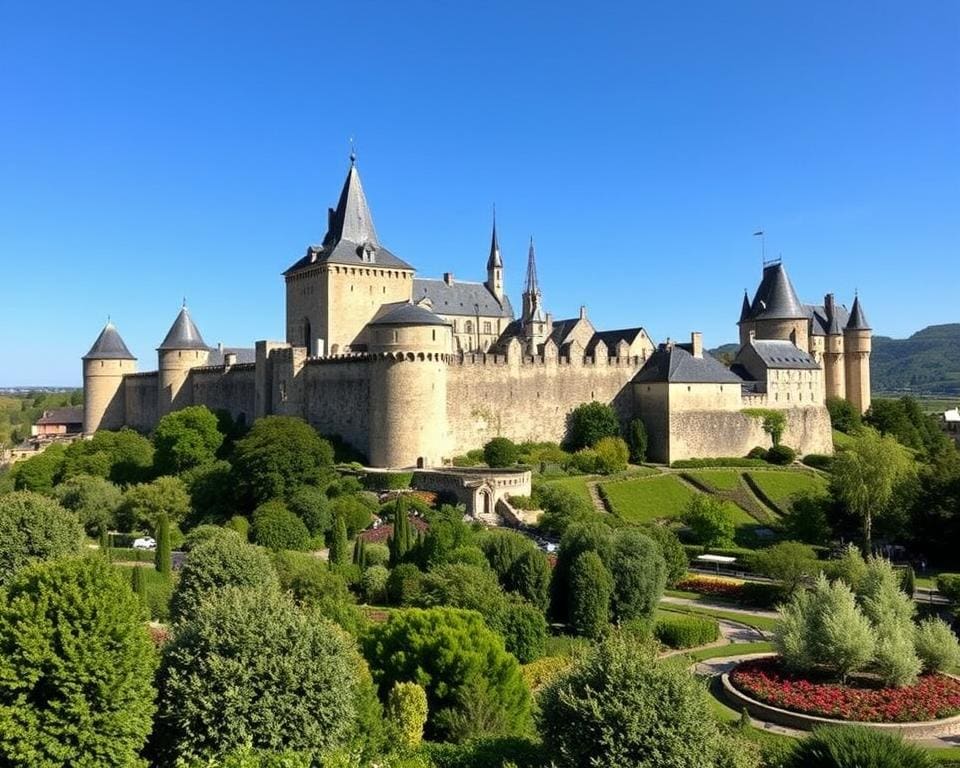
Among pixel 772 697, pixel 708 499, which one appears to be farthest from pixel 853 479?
pixel 772 697

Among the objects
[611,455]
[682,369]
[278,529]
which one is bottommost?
[278,529]

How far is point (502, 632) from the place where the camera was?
24.3 meters

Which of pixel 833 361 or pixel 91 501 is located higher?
pixel 833 361

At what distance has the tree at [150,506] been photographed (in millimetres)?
43688

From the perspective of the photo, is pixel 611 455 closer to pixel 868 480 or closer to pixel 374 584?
pixel 868 480

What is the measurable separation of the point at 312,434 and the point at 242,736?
31795 millimetres

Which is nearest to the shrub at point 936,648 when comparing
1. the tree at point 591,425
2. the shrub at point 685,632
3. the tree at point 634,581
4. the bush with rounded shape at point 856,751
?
the shrub at point 685,632

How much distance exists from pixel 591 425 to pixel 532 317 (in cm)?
1320

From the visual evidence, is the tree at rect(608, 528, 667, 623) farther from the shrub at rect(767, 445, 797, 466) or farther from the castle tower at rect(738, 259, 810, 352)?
the castle tower at rect(738, 259, 810, 352)

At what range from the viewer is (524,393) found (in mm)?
55562

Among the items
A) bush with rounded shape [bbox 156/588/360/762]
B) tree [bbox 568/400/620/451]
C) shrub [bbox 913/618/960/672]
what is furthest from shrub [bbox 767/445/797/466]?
bush with rounded shape [bbox 156/588/360/762]

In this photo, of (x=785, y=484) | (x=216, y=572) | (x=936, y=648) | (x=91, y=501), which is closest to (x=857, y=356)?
(x=785, y=484)

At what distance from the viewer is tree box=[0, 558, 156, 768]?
14133mm

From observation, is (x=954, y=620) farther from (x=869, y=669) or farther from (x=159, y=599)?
(x=159, y=599)
